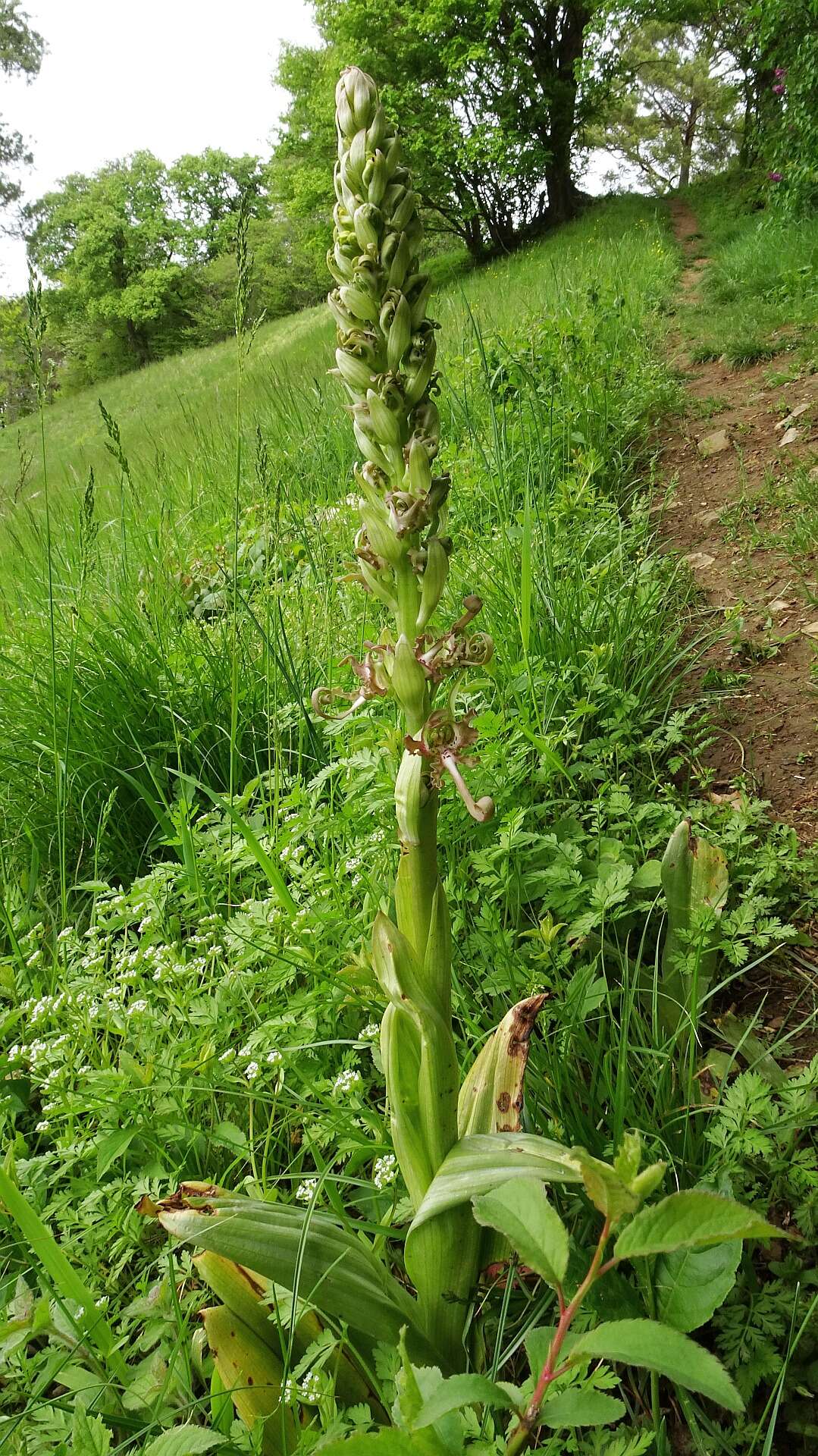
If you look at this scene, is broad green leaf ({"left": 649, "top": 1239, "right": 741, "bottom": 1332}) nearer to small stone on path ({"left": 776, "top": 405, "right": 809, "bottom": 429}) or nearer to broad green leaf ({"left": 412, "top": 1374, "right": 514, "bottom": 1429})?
broad green leaf ({"left": 412, "top": 1374, "right": 514, "bottom": 1429})

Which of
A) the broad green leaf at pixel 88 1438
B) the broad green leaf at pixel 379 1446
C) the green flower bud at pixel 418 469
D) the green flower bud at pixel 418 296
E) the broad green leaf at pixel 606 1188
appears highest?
the green flower bud at pixel 418 296

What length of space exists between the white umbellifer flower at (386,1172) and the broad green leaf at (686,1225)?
0.68m

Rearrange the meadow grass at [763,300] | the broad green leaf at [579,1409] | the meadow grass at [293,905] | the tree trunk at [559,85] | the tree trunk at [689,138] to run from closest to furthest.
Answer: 1. the broad green leaf at [579,1409]
2. the meadow grass at [293,905]
3. the meadow grass at [763,300]
4. the tree trunk at [559,85]
5. the tree trunk at [689,138]

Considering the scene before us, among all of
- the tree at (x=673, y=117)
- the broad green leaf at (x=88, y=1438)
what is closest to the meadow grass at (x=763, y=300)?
the broad green leaf at (x=88, y=1438)

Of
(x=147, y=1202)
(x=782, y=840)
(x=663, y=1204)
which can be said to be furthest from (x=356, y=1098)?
(x=782, y=840)

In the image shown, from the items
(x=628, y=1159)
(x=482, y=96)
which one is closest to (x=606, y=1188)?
(x=628, y=1159)

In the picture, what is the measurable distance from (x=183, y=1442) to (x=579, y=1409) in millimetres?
545

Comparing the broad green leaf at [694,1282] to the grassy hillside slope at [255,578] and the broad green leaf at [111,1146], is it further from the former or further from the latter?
the grassy hillside slope at [255,578]

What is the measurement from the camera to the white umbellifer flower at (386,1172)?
4.48 feet

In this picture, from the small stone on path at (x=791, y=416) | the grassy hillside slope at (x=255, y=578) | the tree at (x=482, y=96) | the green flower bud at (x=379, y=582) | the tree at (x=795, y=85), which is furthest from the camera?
the tree at (x=482, y=96)

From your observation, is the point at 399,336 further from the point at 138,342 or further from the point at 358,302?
the point at 138,342

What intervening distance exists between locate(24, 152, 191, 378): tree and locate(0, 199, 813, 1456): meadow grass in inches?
1943

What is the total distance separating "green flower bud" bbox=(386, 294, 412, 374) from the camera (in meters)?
1.12

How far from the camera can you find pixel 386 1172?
4.50 feet
